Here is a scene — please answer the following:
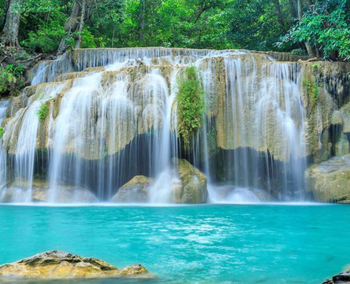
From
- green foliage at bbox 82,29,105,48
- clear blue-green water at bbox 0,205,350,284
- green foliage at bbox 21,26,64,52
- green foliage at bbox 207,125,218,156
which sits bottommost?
clear blue-green water at bbox 0,205,350,284

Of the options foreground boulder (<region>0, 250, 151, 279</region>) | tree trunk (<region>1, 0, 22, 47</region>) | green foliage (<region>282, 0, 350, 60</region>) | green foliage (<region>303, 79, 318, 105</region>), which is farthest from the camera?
tree trunk (<region>1, 0, 22, 47</region>)

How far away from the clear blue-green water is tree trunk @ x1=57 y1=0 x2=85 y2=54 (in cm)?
1307

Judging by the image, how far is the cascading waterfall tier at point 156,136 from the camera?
12383mm

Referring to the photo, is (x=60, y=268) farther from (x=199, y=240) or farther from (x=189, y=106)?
(x=189, y=106)

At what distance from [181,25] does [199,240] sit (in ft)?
71.8

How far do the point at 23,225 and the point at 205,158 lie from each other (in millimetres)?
6866

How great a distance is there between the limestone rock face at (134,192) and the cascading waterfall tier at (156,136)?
24 centimetres

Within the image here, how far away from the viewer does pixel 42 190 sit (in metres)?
12.2

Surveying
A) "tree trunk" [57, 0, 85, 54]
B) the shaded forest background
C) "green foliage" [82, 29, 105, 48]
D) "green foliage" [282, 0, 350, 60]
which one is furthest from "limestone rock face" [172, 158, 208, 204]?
"green foliage" [82, 29, 105, 48]

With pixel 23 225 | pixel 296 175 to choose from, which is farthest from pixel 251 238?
pixel 296 175

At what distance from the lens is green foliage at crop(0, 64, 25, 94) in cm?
1708

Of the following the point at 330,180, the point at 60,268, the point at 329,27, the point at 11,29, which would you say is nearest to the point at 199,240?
the point at 60,268

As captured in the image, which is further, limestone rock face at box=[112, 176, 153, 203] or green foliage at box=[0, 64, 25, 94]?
green foliage at box=[0, 64, 25, 94]

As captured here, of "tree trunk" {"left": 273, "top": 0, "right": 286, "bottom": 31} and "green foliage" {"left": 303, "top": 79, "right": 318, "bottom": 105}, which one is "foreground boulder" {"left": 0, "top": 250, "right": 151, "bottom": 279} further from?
"tree trunk" {"left": 273, "top": 0, "right": 286, "bottom": 31}
